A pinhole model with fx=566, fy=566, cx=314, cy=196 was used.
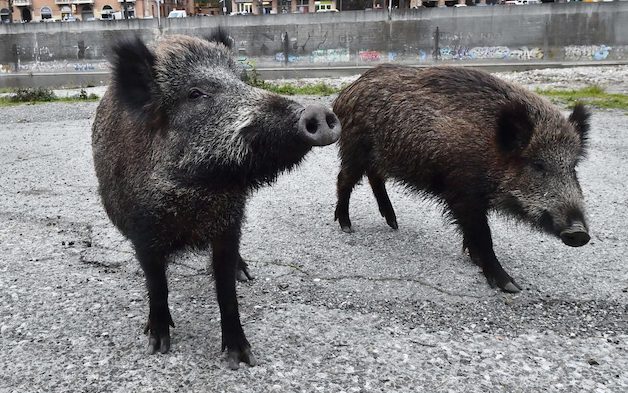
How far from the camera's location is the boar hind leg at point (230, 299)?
9.03 ft

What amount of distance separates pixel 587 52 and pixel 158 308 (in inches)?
1147

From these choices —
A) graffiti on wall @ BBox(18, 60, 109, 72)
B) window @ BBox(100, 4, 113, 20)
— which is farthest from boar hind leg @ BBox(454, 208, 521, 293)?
window @ BBox(100, 4, 113, 20)

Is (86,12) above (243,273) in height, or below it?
above

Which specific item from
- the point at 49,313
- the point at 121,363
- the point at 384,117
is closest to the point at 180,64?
the point at 121,363

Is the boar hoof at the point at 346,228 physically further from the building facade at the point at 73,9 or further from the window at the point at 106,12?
the window at the point at 106,12

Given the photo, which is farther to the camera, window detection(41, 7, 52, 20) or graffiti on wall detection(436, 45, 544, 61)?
window detection(41, 7, 52, 20)

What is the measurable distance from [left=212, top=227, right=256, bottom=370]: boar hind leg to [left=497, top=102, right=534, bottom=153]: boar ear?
187cm

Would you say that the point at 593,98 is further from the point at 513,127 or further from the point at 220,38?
the point at 220,38

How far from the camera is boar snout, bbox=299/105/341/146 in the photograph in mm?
2154

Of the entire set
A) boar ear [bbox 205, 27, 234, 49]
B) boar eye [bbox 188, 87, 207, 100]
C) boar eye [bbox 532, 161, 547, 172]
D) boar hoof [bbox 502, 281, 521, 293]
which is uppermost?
boar ear [bbox 205, 27, 234, 49]

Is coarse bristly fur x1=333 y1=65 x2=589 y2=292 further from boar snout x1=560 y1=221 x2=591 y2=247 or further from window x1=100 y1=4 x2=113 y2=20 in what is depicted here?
window x1=100 y1=4 x2=113 y2=20

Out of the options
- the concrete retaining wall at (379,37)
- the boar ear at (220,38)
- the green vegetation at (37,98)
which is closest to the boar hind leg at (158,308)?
the boar ear at (220,38)

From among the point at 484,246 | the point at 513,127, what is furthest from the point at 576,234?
the point at 513,127

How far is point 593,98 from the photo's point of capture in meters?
12.3
